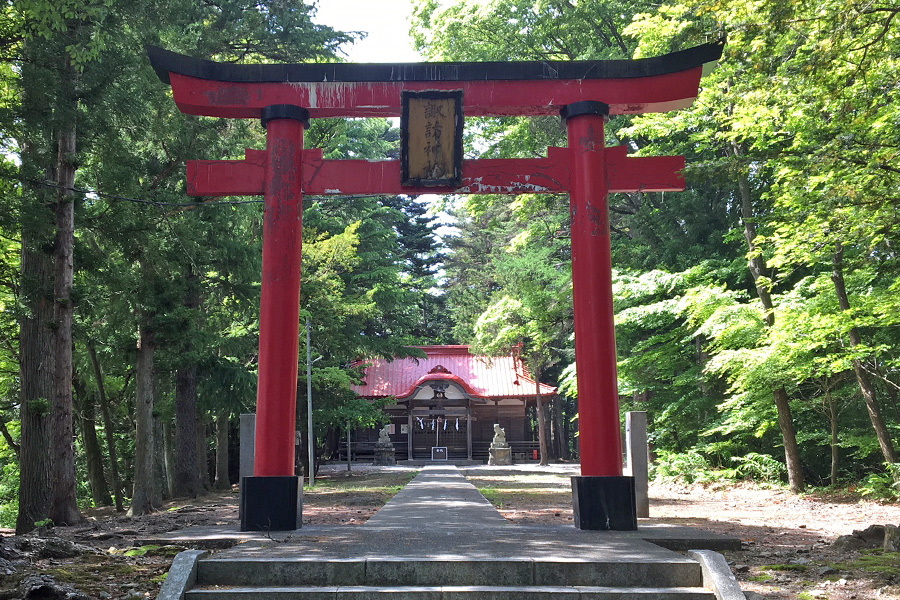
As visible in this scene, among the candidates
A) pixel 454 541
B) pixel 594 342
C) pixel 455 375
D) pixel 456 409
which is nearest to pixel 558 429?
pixel 456 409

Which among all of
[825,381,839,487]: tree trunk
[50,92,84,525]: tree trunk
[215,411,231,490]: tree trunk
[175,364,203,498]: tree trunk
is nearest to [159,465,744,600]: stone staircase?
[50,92,84,525]: tree trunk

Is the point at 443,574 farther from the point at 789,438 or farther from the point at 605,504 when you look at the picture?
the point at 789,438

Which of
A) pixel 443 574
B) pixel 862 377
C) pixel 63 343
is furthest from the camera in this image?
pixel 862 377

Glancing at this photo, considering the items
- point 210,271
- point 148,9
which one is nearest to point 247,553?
point 148,9

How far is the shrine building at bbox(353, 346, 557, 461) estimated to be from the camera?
3397 cm

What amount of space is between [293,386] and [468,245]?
128 feet

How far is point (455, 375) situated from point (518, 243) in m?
13.3

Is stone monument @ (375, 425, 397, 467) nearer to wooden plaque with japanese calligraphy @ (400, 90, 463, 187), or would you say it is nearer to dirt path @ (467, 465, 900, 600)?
dirt path @ (467, 465, 900, 600)

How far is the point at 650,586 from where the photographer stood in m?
4.96

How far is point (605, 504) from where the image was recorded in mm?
7234

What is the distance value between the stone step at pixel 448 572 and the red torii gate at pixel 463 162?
252 cm

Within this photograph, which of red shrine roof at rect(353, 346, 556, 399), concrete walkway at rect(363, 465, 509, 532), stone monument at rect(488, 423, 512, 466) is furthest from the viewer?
red shrine roof at rect(353, 346, 556, 399)

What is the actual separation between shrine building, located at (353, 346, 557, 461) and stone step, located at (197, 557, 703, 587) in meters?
28.1

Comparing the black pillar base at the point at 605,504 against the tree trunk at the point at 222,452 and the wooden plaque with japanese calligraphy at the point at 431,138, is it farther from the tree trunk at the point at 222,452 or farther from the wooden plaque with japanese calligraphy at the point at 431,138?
the tree trunk at the point at 222,452
